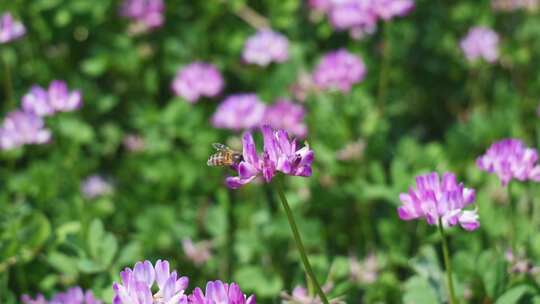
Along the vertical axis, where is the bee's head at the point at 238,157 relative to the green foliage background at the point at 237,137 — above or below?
below

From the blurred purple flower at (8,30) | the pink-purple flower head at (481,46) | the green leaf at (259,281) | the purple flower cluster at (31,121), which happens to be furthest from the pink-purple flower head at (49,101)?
the pink-purple flower head at (481,46)

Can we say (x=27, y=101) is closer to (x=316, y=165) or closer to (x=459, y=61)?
(x=316, y=165)

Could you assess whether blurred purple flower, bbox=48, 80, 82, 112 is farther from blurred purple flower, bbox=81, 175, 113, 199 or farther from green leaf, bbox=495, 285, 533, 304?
green leaf, bbox=495, 285, 533, 304

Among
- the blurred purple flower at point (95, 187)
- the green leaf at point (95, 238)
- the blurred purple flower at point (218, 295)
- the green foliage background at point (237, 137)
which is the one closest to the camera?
the blurred purple flower at point (218, 295)

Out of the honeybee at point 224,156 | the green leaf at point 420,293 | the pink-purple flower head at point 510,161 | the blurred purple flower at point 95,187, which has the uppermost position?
the blurred purple flower at point 95,187

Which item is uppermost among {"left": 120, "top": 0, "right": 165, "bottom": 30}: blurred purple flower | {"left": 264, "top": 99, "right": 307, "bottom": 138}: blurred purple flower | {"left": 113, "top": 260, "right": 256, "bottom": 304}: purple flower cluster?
{"left": 120, "top": 0, "right": 165, "bottom": 30}: blurred purple flower

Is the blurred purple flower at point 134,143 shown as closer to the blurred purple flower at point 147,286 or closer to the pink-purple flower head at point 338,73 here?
the pink-purple flower head at point 338,73

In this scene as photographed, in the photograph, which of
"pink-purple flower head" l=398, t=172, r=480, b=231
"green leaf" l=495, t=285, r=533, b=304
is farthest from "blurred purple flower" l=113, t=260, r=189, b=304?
"green leaf" l=495, t=285, r=533, b=304

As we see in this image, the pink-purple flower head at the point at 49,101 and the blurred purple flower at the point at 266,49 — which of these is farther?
the blurred purple flower at the point at 266,49
